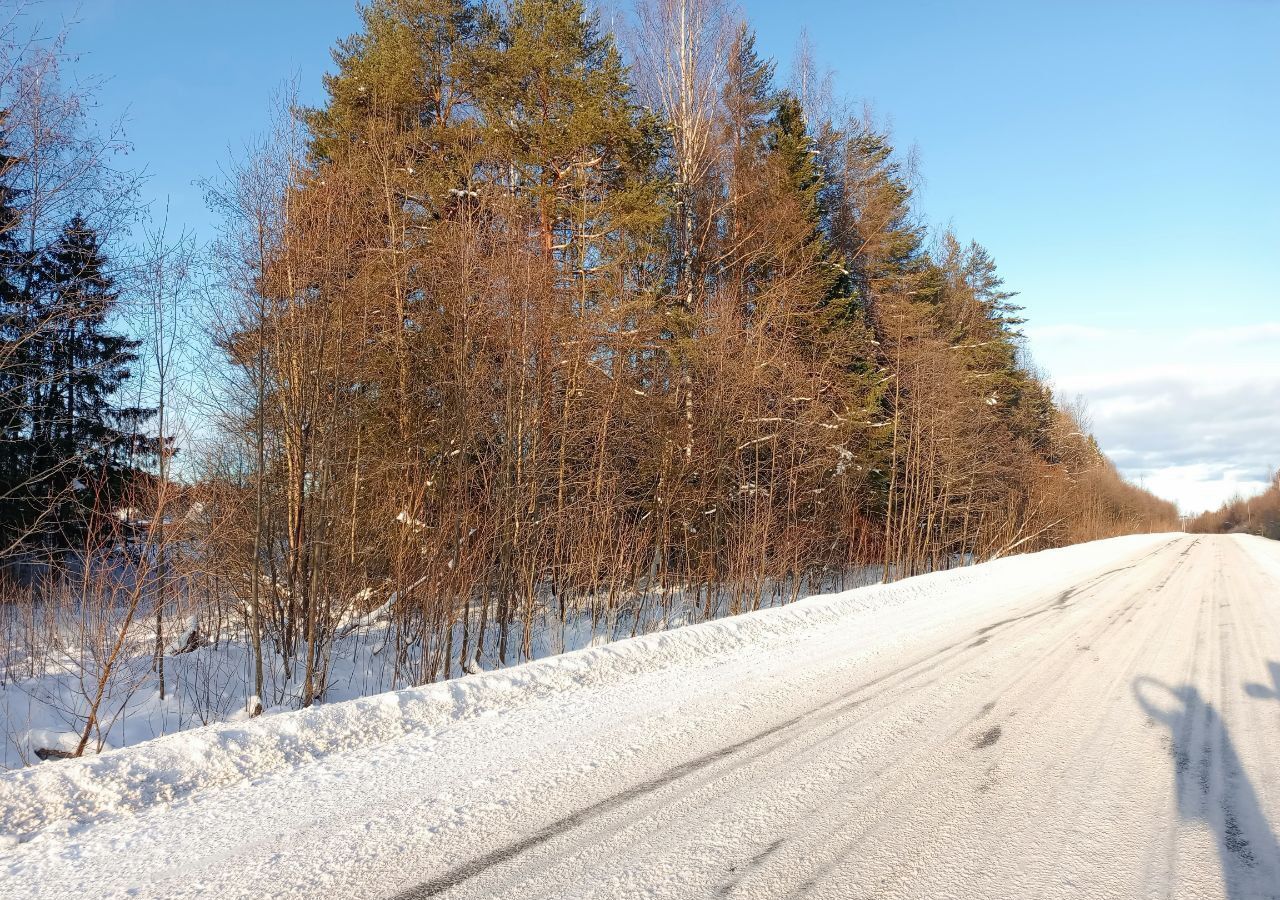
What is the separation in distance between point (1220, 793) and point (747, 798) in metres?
2.83

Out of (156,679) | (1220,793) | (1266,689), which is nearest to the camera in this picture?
(1220,793)

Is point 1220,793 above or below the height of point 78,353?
below

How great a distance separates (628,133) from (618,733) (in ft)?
47.0

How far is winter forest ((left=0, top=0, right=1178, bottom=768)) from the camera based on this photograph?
7652mm

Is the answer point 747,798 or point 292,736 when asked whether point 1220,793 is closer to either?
point 747,798

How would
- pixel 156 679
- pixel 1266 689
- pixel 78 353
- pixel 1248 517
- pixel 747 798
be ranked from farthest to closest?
1. pixel 1248 517
2. pixel 156 679
3. pixel 78 353
4. pixel 1266 689
5. pixel 747 798

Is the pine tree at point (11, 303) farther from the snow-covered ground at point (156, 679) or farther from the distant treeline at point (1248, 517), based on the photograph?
the distant treeline at point (1248, 517)

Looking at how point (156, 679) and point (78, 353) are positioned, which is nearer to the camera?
point (78, 353)

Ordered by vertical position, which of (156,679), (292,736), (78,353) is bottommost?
(156,679)

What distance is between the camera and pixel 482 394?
1033cm

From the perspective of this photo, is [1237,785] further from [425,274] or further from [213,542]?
[425,274]

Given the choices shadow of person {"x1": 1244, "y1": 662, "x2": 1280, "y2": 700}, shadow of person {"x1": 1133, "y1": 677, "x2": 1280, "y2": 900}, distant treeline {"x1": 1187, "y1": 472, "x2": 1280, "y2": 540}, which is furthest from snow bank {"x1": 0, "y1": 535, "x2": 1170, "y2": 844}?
distant treeline {"x1": 1187, "y1": 472, "x2": 1280, "y2": 540}

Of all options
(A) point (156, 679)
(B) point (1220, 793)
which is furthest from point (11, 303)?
(B) point (1220, 793)

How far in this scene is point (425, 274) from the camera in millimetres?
13305
